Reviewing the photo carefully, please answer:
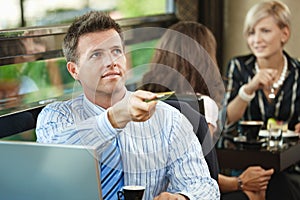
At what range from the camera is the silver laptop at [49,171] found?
1.32 metres

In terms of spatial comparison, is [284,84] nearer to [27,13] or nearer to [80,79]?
[27,13]

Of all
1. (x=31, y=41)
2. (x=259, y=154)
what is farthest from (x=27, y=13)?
(x=259, y=154)

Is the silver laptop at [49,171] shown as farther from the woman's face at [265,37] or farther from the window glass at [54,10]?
the woman's face at [265,37]

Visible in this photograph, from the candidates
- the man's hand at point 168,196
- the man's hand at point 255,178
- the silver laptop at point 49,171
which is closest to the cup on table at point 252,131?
the man's hand at point 255,178

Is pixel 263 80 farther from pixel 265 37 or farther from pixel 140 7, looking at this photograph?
pixel 140 7

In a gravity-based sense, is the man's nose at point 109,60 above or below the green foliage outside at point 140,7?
above

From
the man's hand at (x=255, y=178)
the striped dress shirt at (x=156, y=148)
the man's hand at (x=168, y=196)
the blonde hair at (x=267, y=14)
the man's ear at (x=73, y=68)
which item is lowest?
the man's hand at (x=255, y=178)

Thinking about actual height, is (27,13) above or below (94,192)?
above

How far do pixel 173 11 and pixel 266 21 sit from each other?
727 millimetres

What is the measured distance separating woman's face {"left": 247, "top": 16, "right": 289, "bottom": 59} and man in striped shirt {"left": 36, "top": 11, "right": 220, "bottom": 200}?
4.43 ft

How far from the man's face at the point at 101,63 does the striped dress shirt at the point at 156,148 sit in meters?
0.07

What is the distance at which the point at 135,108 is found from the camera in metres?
1.46

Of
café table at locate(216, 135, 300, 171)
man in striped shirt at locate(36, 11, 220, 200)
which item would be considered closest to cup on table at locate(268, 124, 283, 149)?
café table at locate(216, 135, 300, 171)

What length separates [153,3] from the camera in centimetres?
357
